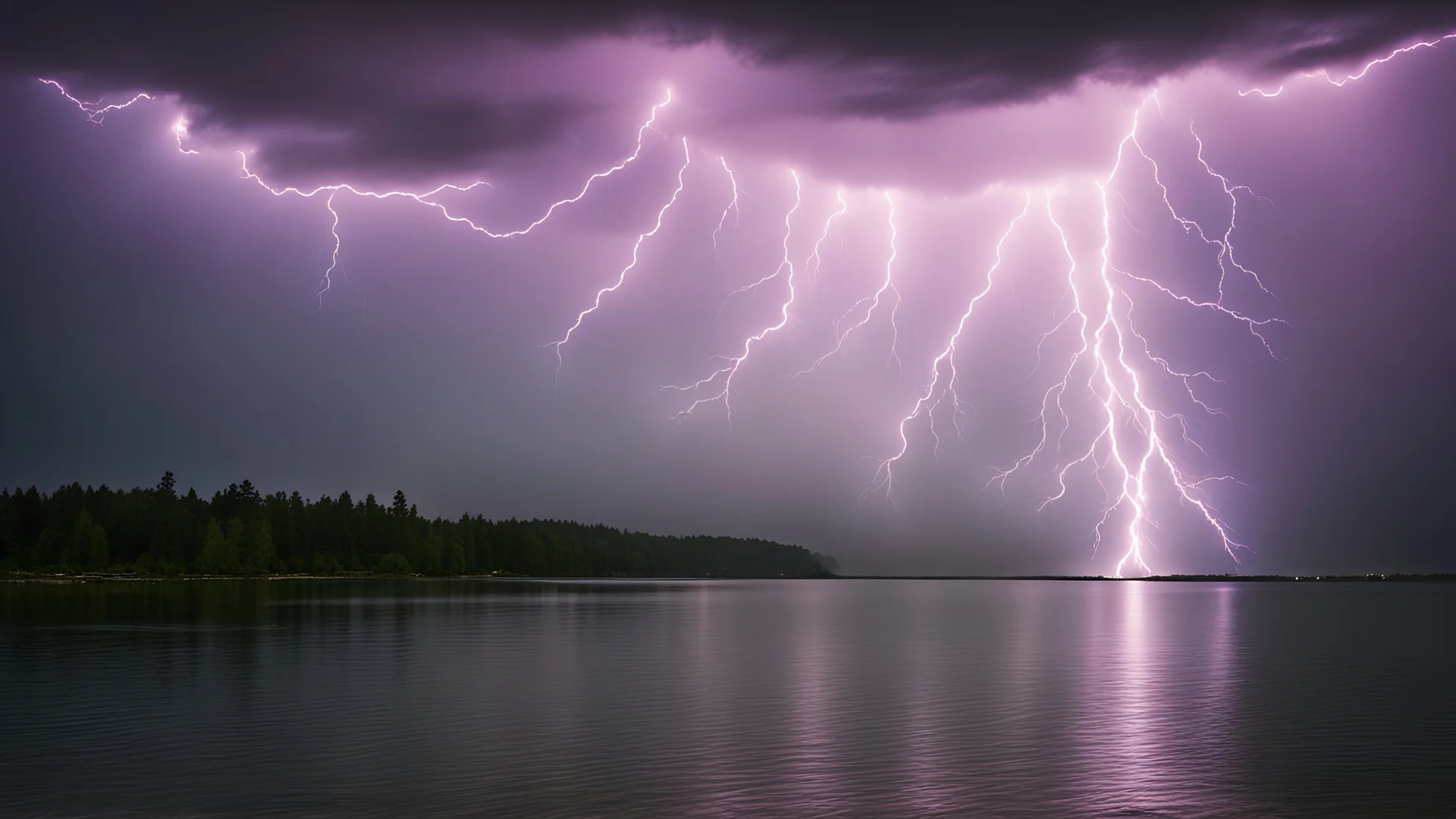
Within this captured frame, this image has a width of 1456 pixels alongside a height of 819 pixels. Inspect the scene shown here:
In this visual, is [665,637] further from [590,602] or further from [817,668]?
[590,602]

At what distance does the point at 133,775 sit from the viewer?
22047 millimetres

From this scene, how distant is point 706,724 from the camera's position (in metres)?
29.4

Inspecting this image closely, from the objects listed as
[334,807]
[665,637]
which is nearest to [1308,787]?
[334,807]

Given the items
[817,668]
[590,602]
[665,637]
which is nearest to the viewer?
[817,668]

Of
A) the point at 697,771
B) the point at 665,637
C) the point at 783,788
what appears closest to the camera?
the point at 783,788

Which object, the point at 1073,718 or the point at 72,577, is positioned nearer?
the point at 1073,718

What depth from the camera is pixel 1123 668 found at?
45469mm

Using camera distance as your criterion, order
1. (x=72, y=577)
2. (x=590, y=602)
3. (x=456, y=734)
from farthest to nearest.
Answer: (x=72, y=577), (x=590, y=602), (x=456, y=734)

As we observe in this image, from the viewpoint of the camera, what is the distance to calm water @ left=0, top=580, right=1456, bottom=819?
2066cm

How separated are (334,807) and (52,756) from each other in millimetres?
8137

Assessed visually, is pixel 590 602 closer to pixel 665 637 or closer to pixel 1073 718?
pixel 665 637

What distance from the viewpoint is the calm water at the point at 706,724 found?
67.8ft

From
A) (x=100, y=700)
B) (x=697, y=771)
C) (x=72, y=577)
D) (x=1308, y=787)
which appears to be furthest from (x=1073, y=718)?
(x=72, y=577)

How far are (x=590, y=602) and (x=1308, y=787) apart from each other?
87.9 metres
